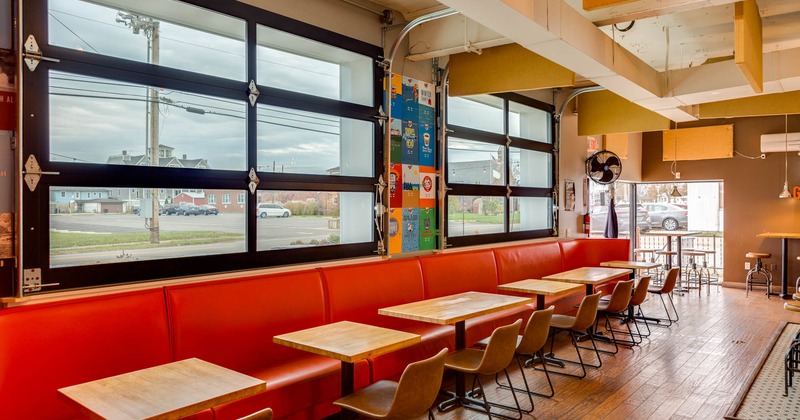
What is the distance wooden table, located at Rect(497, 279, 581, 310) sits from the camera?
5074mm

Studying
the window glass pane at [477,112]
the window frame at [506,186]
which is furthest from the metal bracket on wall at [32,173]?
the window glass pane at [477,112]

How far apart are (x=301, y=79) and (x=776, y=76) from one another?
470 cm

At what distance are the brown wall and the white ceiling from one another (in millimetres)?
3870

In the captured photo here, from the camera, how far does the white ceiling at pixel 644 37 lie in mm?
3732

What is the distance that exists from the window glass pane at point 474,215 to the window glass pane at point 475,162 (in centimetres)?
24

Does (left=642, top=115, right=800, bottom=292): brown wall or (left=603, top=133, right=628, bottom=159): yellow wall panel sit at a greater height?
(left=603, top=133, right=628, bottom=159): yellow wall panel

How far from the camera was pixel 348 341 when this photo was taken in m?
3.14

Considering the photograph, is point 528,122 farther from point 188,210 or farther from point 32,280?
point 32,280

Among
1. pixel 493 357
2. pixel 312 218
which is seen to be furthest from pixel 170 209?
pixel 493 357

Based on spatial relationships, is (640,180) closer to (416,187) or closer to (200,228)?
(416,187)

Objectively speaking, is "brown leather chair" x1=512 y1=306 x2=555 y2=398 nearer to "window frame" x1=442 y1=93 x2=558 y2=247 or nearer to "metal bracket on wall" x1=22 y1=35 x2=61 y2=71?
"window frame" x1=442 y1=93 x2=558 y2=247

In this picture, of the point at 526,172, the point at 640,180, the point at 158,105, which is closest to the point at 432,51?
the point at 158,105

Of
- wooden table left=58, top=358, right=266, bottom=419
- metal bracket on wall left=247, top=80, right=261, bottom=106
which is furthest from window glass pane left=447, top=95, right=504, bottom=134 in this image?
wooden table left=58, top=358, right=266, bottom=419

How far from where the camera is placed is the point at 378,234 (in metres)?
5.30
